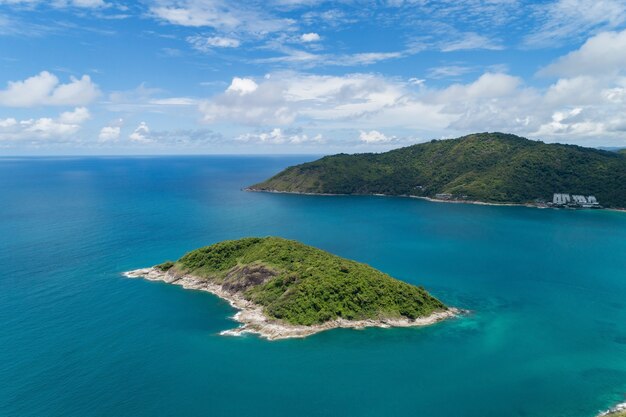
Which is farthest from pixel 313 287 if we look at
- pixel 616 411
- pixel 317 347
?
pixel 616 411

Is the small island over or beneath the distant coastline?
over

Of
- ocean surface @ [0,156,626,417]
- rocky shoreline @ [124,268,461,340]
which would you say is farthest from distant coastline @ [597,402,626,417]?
rocky shoreline @ [124,268,461,340]

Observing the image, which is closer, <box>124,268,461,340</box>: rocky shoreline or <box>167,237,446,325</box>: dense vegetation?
<box>124,268,461,340</box>: rocky shoreline

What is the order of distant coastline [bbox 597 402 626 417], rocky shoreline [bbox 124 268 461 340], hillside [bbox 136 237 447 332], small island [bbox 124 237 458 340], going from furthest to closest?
hillside [bbox 136 237 447 332] < small island [bbox 124 237 458 340] < rocky shoreline [bbox 124 268 461 340] < distant coastline [bbox 597 402 626 417]

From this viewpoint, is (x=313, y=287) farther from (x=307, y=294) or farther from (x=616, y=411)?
(x=616, y=411)

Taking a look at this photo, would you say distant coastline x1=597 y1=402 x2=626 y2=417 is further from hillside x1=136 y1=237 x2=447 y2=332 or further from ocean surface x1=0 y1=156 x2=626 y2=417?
hillside x1=136 y1=237 x2=447 y2=332

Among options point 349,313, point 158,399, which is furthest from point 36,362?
point 349,313

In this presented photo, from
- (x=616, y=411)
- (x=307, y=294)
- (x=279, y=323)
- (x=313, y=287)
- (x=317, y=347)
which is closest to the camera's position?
(x=616, y=411)

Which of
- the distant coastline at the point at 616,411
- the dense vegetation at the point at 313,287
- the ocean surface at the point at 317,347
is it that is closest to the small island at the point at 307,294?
the dense vegetation at the point at 313,287
